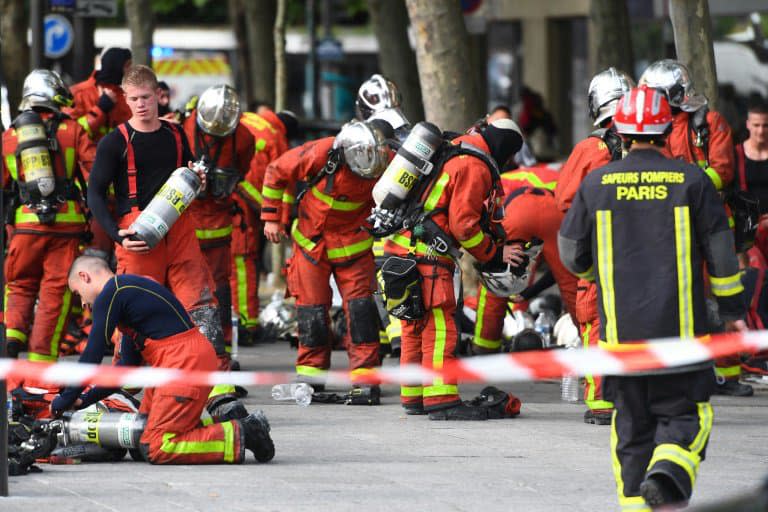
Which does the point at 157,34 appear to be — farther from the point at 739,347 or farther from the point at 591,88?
the point at 739,347

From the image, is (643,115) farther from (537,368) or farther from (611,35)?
(611,35)

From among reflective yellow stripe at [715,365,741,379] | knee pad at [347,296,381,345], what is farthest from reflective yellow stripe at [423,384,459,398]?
reflective yellow stripe at [715,365,741,379]

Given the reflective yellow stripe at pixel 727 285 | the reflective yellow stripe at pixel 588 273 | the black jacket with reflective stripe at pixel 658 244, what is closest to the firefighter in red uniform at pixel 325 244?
the reflective yellow stripe at pixel 588 273

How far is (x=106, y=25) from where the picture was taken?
3534 centimetres

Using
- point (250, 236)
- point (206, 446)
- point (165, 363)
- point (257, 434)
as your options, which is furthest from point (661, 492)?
point (250, 236)

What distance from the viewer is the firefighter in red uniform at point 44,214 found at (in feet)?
33.3

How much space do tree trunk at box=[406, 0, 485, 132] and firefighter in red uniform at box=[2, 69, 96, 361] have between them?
4289mm

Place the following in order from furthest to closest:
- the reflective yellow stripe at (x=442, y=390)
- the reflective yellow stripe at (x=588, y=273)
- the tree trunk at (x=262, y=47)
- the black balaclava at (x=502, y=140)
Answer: the tree trunk at (x=262, y=47), the black balaclava at (x=502, y=140), the reflective yellow stripe at (x=442, y=390), the reflective yellow stripe at (x=588, y=273)

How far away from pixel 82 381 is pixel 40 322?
334cm

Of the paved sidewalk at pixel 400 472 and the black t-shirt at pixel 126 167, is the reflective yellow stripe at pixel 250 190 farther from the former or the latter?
the black t-shirt at pixel 126 167

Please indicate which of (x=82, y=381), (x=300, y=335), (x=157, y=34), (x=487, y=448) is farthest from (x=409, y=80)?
(x=157, y=34)

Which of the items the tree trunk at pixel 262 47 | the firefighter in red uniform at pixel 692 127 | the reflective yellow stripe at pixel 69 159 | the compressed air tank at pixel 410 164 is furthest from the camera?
the tree trunk at pixel 262 47

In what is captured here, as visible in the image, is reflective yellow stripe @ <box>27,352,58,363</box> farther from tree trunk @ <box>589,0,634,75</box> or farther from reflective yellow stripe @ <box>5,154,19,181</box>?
tree trunk @ <box>589,0,634,75</box>

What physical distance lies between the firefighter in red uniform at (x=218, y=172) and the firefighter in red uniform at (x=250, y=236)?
189 centimetres
